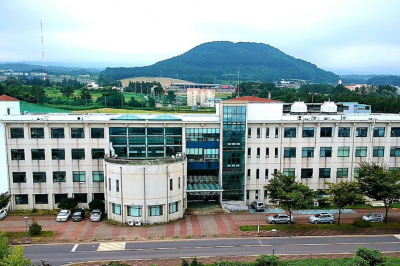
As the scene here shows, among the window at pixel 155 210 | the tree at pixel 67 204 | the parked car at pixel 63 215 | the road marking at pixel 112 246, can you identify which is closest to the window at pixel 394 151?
the window at pixel 155 210

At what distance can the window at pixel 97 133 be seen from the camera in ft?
156

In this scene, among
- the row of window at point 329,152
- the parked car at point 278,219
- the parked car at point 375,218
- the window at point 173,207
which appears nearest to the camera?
the parked car at point 278,219

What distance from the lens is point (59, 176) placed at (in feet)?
156

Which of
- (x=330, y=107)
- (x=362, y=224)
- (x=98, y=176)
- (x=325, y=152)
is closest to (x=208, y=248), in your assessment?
(x=362, y=224)

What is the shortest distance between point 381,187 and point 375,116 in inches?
641

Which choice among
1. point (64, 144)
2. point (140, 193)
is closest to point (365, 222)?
point (140, 193)

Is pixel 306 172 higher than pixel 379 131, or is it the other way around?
pixel 379 131

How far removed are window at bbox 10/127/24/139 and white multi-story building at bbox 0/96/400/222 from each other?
0.42ft

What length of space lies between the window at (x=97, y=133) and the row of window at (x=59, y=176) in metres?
5.12

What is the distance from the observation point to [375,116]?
52688mm

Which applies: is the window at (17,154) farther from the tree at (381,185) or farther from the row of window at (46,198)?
the tree at (381,185)

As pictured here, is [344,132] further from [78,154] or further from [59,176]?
[59,176]

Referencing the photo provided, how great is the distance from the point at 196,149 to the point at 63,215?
20002 millimetres

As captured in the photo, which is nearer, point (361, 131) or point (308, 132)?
point (308, 132)
